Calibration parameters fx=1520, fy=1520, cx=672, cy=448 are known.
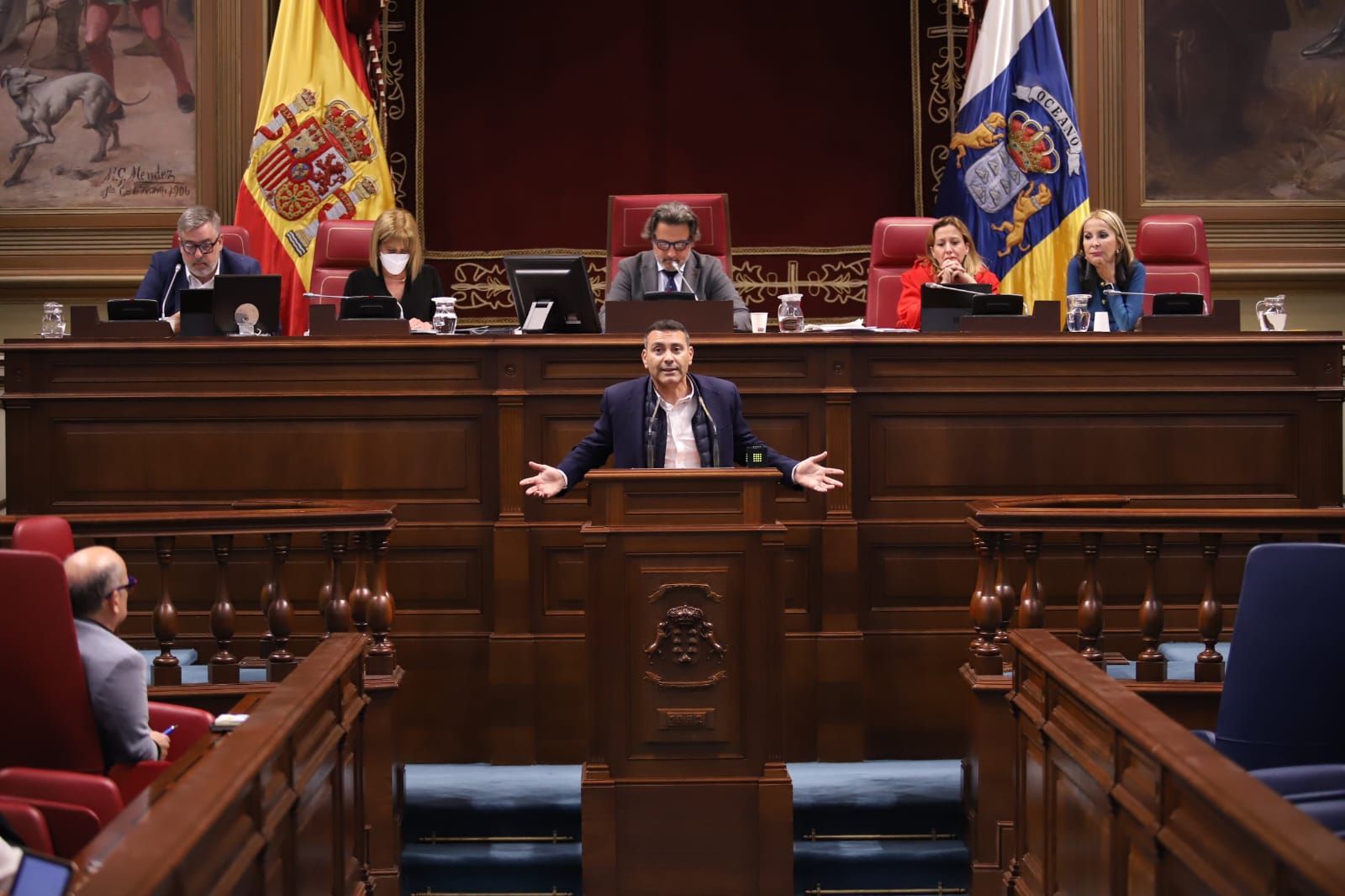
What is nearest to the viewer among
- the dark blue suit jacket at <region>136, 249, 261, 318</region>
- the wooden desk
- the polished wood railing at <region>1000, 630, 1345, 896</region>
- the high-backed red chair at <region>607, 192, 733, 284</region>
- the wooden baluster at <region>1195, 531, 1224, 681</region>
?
the polished wood railing at <region>1000, 630, 1345, 896</region>

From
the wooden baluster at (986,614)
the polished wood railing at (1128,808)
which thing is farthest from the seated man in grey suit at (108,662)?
the wooden baluster at (986,614)

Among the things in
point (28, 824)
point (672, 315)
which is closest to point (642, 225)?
point (672, 315)

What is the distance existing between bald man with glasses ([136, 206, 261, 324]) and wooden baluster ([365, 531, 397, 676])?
191cm

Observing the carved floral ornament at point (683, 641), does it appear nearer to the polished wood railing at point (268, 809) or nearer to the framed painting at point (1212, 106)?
the polished wood railing at point (268, 809)

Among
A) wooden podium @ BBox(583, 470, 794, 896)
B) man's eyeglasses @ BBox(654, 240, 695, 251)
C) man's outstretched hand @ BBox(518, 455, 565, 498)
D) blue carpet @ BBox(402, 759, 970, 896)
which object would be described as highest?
man's eyeglasses @ BBox(654, 240, 695, 251)

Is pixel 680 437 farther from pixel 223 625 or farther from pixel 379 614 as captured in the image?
pixel 223 625

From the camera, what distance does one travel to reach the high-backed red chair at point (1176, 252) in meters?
6.85

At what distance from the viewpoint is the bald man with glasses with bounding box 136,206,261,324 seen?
6.04 meters

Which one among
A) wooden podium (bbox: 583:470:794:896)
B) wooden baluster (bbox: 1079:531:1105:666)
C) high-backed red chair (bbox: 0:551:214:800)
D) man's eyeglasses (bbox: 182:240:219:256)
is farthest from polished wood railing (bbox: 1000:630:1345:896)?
man's eyeglasses (bbox: 182:240:219:256)

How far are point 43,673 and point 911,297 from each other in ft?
14.2

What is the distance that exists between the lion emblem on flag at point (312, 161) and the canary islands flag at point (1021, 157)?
3.05 metres

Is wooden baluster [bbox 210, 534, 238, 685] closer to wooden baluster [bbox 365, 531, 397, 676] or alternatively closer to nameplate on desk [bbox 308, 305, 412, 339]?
wooden baluster [bbox 365, 531, 397, 676]

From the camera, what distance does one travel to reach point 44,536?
3.30 metres

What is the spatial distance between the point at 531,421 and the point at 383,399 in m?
0.53
